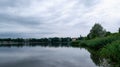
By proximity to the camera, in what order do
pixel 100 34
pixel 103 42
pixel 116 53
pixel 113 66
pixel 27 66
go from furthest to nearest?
pixel 100 34
pixel 103 42
pixel 27 66
pixel 116 53
pixel 113 66

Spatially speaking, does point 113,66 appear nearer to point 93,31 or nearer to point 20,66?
point 20,66

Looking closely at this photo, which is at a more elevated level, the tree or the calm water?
the tree

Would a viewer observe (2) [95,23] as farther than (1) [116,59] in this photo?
Yes

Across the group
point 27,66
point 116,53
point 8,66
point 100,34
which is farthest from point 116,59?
point 100,34

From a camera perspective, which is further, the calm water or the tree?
the tree

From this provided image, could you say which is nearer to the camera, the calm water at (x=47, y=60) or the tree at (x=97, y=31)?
the calm water at (x=47, y=60)

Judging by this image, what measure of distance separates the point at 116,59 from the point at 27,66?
779 centimetres

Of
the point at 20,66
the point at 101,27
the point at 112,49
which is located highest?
the point at 101,27

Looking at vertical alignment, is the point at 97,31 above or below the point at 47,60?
above

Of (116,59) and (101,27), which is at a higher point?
(101,27)

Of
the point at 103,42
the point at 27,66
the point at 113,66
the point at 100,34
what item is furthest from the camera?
the point at 100,34

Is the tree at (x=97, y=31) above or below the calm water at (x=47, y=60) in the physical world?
above

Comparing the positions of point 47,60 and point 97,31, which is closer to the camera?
point 47,60

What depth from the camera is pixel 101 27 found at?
79250mm
